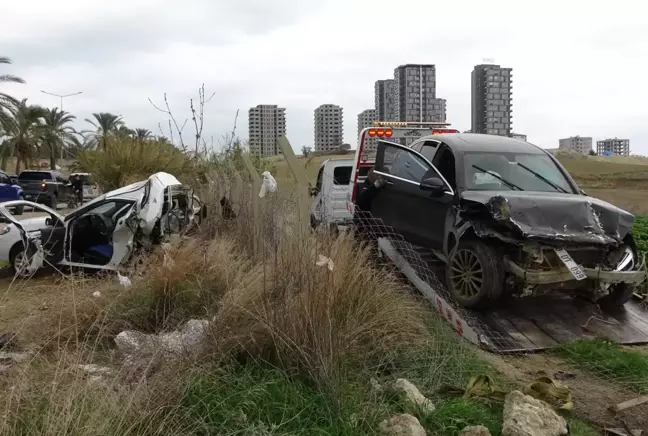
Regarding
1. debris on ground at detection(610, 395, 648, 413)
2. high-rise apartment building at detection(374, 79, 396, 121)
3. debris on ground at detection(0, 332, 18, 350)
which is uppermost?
high-rise apartment building at detection(374, 79, 396, 121)

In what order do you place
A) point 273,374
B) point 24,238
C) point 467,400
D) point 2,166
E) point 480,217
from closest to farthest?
point 273,374 → point 467,400 → point 480,217 → point 24,238 → point 2,166

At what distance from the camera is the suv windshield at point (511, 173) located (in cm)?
709

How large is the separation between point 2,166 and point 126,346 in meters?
48.7

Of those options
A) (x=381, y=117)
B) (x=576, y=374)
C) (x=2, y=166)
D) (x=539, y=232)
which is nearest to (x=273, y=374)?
(x=576, y=374)

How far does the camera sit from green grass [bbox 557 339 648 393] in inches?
196

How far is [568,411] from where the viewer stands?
13.9 ft

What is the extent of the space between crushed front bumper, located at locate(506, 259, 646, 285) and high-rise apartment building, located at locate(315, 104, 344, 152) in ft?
45.5

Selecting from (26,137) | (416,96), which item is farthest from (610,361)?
(26,137)

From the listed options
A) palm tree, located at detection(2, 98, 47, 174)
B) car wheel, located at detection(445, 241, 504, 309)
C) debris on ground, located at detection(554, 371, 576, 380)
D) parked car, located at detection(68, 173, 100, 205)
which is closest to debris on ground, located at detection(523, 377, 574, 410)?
→ debris on ground, located at detection(554, 371, 576, 380)

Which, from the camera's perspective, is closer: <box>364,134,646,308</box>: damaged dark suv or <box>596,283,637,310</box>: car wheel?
<box>364,134,646,308</box>: damaged dark suv

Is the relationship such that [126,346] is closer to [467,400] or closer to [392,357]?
[392,357]

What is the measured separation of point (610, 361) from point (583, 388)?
0.62 metres

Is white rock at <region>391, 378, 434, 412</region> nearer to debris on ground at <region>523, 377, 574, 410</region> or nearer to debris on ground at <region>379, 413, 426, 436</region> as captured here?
debris on ground at <region>379, 413, 426, 436</region>

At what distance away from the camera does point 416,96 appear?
19344 mm
